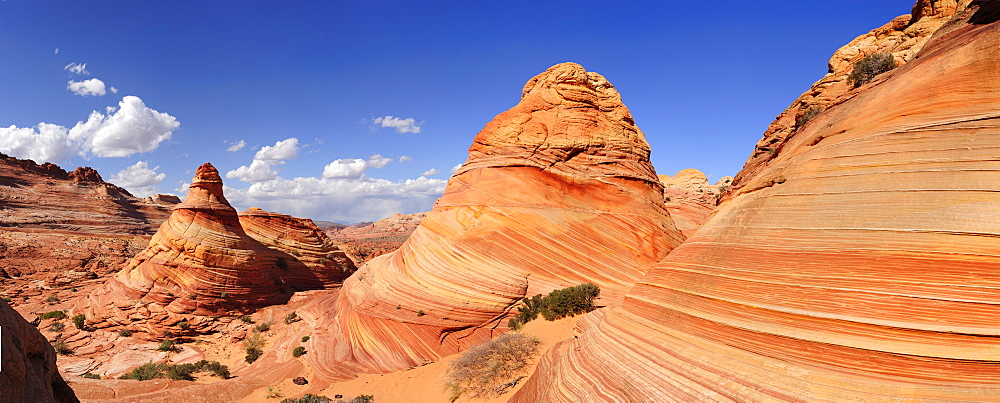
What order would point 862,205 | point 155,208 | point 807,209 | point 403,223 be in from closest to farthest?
point 862,205 → point 807,209 → point 155,208 → point 403,223

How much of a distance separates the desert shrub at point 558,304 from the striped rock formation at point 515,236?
2.07ft

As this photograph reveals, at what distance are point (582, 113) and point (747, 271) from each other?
13556 millimetres

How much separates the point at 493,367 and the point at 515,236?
19.5 ft

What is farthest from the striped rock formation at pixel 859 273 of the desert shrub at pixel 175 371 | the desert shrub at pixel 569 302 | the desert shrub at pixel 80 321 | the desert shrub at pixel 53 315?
the desert shrub at pixel 53 315

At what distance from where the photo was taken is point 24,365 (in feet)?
13.3

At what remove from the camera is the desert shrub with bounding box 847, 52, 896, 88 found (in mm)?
8711

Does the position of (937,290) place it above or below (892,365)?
above

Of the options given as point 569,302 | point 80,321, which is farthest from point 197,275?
point 569,302

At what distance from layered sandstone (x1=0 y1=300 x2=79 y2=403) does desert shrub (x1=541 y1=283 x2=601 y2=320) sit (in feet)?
34.4

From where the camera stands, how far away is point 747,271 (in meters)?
5.54

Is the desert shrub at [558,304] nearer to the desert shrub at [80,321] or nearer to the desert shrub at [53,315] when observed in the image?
the desert shrub at [80,321]

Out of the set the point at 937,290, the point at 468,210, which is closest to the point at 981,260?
the point at 937,290

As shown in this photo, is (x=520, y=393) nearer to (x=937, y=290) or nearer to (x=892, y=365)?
(x=892, y=365)

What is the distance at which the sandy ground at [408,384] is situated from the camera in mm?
10875
